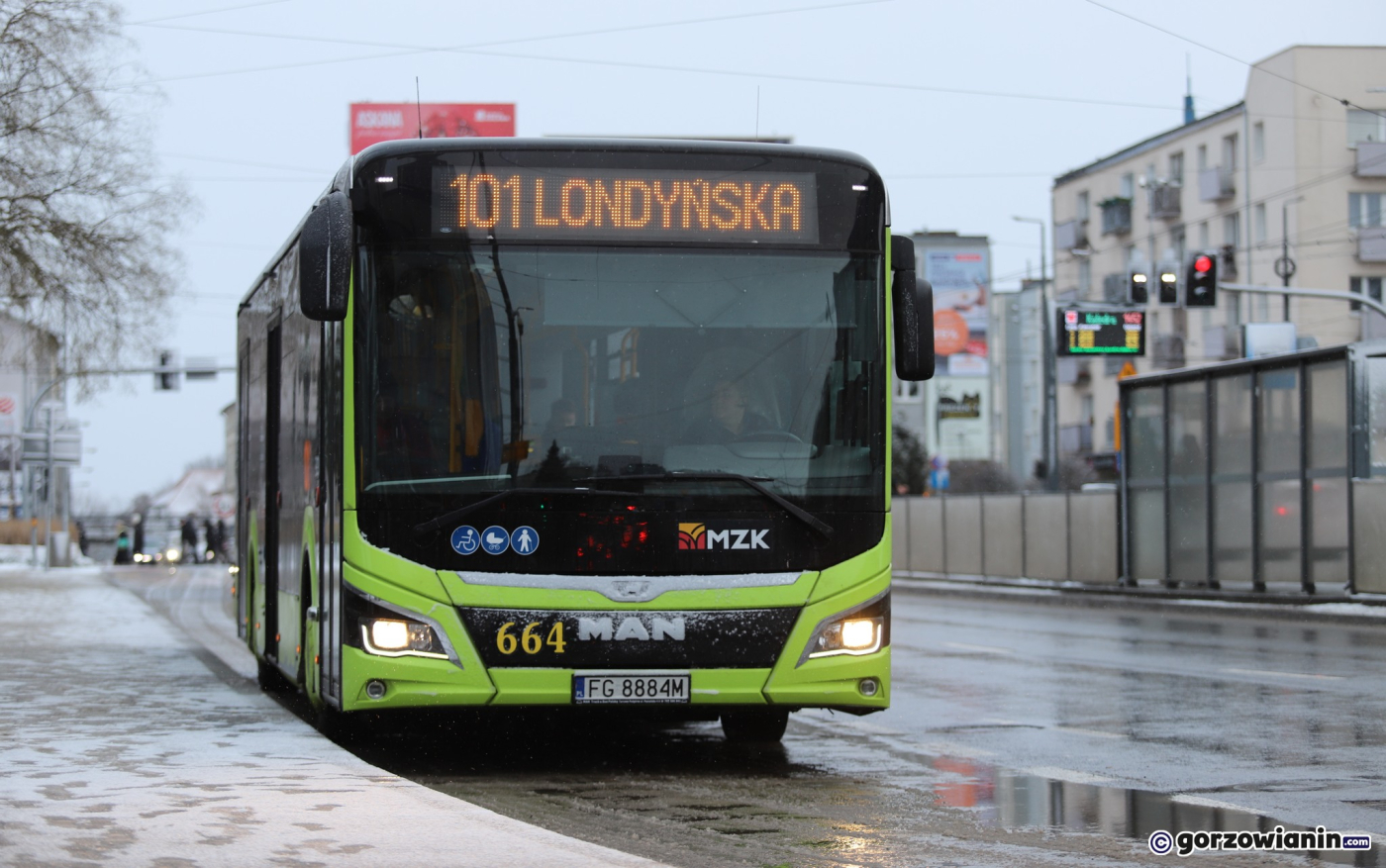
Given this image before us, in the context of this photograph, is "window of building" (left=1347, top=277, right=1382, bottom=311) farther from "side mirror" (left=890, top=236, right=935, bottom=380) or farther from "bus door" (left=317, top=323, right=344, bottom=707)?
"bus door" (left=317, top=323, right=344, bottom=707)

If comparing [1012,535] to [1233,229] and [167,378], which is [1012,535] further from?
[167,378]

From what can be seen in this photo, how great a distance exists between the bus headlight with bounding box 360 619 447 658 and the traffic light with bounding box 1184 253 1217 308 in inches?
942

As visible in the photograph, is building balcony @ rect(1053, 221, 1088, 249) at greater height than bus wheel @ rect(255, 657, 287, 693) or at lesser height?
greater

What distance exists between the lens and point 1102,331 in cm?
3806

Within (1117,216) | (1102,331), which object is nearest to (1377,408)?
(1102,331)

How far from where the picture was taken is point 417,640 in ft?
29.2

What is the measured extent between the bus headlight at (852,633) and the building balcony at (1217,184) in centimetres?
5061

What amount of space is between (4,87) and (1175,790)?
83.7 feet

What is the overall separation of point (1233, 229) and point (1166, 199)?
Result: 3466 mm

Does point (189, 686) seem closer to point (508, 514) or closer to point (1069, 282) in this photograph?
point (508, 514)

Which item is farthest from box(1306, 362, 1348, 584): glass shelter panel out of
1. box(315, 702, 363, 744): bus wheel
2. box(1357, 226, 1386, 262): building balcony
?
box(1357, 226, 1386, 262): building balcony

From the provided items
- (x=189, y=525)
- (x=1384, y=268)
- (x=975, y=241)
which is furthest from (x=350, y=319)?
(x=975, y=241)

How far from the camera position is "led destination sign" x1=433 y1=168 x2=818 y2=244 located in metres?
9.20

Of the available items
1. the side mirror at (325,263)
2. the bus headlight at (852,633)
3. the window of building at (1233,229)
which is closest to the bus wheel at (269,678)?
the side mirror at (325,263)
